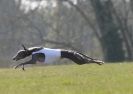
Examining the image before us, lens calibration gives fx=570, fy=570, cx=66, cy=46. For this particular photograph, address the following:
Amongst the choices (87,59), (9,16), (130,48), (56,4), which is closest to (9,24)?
(9,16)

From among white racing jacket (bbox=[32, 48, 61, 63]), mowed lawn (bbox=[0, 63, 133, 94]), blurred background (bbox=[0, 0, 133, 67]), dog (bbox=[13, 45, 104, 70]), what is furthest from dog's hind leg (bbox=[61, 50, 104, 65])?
blurred background (bbox=[0, 0, 133, 67])

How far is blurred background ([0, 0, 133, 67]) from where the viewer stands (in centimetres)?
5041

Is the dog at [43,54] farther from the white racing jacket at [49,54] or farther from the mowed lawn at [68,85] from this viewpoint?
the mowed lawn at [68,85]

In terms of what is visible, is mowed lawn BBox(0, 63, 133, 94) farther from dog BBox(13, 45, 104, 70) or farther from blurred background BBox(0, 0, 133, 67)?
blurred background BBox(0, 0, 133, 67)

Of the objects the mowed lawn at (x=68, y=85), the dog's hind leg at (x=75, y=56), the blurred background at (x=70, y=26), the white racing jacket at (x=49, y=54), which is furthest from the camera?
the blurred background at (x=70, y=26)

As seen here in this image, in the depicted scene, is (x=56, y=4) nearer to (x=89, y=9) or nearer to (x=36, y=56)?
(x=89, y=9)

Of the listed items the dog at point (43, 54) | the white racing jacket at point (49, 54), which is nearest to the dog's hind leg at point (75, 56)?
the dog at point (43, 54)

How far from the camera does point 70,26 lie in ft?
244

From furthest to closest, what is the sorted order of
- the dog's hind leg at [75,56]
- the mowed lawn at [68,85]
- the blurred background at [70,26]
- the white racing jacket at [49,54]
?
the blurred background at [70,26] < the dog's hind leg at [75,56] < the white racing jacket at [49,54] < the mowed lawn at [68,85]

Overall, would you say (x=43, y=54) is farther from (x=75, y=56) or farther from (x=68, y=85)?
(x=68, y=85)

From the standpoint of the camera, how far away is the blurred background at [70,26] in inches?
1984

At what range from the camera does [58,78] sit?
41.8 feet

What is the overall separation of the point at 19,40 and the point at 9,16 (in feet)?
14.8

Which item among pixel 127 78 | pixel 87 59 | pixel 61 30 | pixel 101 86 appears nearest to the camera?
pixel 101 86
